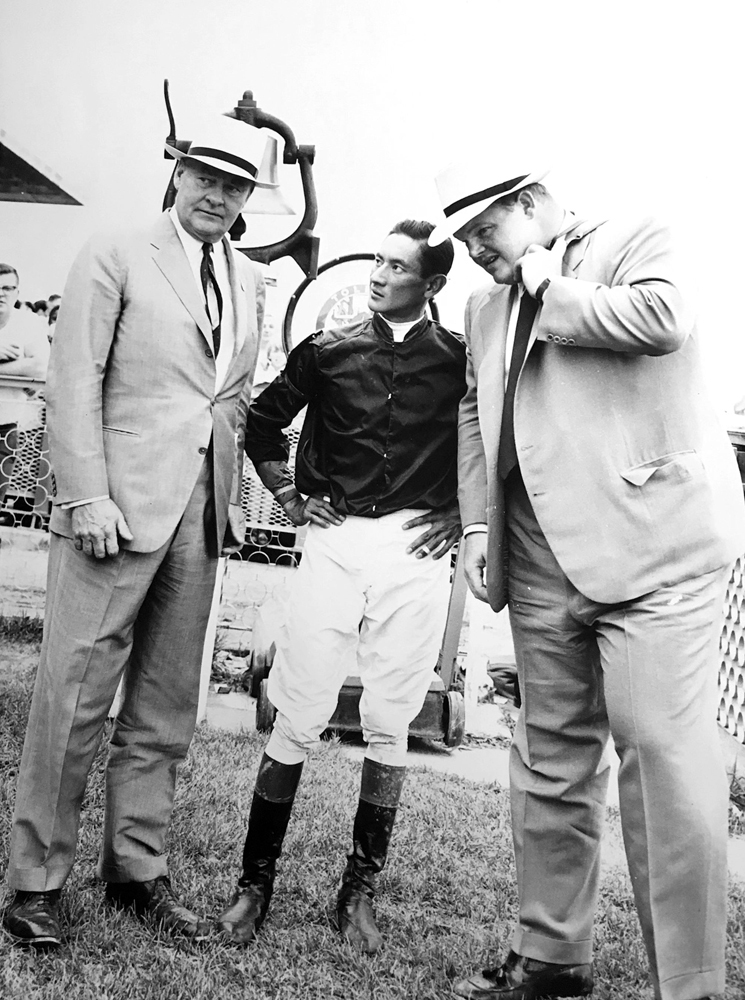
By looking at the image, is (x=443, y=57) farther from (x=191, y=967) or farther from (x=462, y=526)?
(x=191, y=967)

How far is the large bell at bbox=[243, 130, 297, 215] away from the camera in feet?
8.63

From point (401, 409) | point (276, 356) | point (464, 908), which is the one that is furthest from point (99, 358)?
point (464, 908)

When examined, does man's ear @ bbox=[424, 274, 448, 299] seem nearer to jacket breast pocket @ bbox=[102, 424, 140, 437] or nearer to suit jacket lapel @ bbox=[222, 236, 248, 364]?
suit jacket lapel @ bbox=[222, 236, 248, 364]

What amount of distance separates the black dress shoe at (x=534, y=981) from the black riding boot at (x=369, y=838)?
1.10ft

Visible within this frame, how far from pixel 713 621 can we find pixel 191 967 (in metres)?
1.54

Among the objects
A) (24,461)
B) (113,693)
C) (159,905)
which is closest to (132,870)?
(159,905)

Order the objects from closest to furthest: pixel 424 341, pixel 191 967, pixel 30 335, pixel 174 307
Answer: pixel 191 967 < pixel 174 307 < pixel 424 341 < pixel 30 335

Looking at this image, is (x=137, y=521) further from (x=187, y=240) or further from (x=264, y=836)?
(x=264, y=836)

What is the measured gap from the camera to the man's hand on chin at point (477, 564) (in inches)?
94.5

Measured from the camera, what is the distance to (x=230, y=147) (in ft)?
8.30

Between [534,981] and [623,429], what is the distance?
141 centimetres

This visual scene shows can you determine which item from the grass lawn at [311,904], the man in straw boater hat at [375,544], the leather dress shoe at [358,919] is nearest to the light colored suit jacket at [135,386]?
the man in straw boater hat at [375,544]

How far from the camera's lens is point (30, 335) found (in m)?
2.88

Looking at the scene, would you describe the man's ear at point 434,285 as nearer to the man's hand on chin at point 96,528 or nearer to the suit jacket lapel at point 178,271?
the suit jacket lapel at point 178,271
